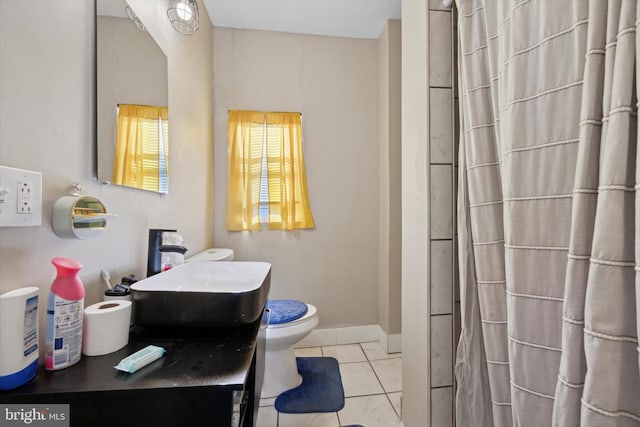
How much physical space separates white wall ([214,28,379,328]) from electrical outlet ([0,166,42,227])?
5.58 ft

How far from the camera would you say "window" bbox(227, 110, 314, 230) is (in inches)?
91.5

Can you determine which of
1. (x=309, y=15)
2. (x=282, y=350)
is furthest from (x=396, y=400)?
(x=309, y=15)

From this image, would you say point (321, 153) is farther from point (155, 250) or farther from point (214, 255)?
point (155, 250)

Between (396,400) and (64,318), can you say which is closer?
(64,318)

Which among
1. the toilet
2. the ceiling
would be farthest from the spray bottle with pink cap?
the ceiling

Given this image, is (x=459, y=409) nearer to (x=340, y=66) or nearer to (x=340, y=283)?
(x=340, y=283)

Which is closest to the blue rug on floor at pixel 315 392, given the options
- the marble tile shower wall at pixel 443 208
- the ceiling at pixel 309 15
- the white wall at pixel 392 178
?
the white wall at pixel 392 178

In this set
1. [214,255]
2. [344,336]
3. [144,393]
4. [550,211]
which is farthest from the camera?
[344,336]

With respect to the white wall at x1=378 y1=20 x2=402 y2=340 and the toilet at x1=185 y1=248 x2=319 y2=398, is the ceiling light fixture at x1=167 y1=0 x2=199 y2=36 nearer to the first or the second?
the toilet at x1=185 y1=248 x2=319 y2=398

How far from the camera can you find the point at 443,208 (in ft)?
3.68

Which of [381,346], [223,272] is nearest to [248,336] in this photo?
[223,272]

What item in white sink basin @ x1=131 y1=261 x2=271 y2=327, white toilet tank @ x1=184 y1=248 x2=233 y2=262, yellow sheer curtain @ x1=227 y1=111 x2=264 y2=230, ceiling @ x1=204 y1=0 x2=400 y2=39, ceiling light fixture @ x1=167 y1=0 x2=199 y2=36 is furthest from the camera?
yellow sheer curtain @ x1=227 y1=111 x2=264 y2=230

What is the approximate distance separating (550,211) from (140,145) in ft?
4.62

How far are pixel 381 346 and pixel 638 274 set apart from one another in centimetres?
217
